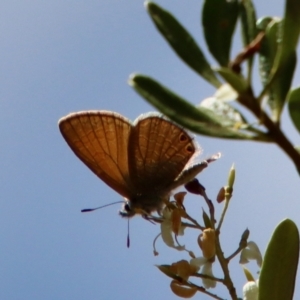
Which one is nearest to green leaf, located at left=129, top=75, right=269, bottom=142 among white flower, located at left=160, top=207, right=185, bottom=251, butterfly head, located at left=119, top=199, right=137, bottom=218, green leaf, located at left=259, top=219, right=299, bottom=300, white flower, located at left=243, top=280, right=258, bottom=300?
green leaf, located at left=259, top=219, right=299, bottom=300

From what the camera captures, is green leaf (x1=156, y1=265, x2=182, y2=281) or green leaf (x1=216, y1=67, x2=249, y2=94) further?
green leaf (x1=156, y1=265, x2=182, y2=281)

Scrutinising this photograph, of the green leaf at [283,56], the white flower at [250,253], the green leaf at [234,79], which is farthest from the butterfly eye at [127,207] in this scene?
the green leaf at [234,79]

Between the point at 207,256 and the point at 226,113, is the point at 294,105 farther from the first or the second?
the point at 207,256

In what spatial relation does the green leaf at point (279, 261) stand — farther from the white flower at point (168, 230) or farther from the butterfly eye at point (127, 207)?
the butterfly eye at point (127, 207)

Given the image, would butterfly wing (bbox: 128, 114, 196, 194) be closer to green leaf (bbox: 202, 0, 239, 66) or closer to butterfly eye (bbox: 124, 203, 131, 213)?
butterfly eye (bbox: 124, 203, 131, 213)

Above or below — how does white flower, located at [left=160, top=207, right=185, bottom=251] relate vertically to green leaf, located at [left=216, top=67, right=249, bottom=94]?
below

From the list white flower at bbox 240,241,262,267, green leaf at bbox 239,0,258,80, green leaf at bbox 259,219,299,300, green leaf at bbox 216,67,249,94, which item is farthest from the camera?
white flower at bbox 240,241,262,267

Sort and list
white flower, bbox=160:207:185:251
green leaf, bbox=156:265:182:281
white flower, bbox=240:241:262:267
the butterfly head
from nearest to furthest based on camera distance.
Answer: green leaf, bbox=156:265:182:281, white flower, bbox=240:241:262:267, white flower, bbox=160:207:185:251, the butterfly head

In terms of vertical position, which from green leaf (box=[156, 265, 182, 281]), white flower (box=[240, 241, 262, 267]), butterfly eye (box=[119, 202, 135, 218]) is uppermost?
butterfly eye (box=[119, 202, 135, 218])
